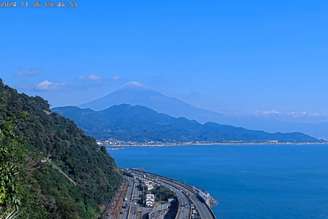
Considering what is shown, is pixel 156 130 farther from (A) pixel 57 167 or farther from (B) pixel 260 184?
(A) pixel 57 167

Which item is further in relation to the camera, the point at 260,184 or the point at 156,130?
the point at 156,130

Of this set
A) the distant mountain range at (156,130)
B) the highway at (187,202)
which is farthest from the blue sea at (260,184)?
the distant mountain range at (156,130)

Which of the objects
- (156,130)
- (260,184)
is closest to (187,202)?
(260,184)

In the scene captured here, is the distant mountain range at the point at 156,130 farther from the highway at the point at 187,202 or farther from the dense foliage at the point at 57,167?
the dense foliage at the point at 57,167

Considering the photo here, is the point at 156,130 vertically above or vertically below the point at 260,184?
above

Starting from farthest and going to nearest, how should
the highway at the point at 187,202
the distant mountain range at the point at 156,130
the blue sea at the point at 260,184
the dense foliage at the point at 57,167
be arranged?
the distant mountain range at the point at 156,130 < the blue sea at the point at 260,184 < the highway at the point at 187,202 < the dense foliage at the point at 57,167

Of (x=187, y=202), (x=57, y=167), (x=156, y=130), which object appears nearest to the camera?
(x=57, y=167)

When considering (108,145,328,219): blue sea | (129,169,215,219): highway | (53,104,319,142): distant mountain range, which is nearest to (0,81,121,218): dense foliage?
(129,169,215,219): highway
